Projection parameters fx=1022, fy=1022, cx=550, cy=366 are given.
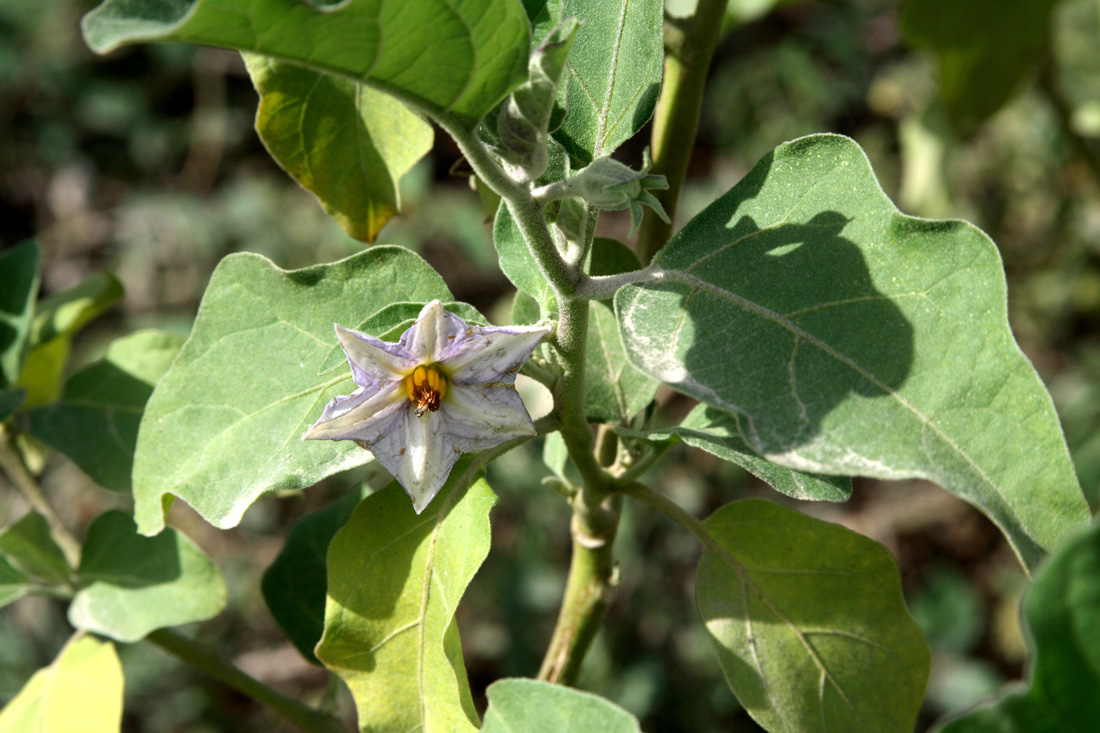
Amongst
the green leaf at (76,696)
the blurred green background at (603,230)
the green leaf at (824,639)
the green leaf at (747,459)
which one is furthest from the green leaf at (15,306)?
the blurred green background at (603,230)

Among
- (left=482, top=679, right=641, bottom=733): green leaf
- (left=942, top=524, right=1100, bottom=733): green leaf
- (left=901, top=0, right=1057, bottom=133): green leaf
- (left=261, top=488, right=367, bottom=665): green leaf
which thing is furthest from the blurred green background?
(left=942, top=524, right=1100, bottom=733): green leaf

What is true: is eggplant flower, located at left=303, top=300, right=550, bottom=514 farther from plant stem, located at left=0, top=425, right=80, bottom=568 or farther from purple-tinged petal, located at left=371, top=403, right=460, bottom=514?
plant stem, located at left=0, top=425, right=80, bottom=568

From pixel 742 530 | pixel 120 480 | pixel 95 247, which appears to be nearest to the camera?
pixel 742 530

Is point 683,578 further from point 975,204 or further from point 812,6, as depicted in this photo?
point 812,6

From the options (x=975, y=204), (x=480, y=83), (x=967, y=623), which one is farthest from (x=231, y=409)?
(x=975, y=204)

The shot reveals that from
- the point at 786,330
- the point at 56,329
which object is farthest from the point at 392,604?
the point at 56,329

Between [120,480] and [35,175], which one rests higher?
[120,480]
